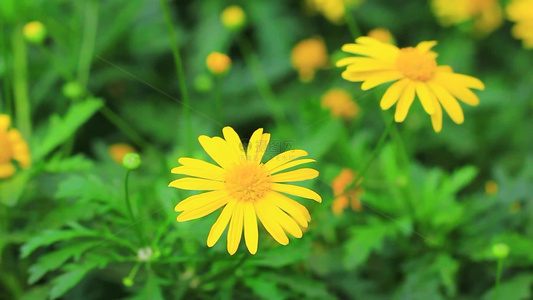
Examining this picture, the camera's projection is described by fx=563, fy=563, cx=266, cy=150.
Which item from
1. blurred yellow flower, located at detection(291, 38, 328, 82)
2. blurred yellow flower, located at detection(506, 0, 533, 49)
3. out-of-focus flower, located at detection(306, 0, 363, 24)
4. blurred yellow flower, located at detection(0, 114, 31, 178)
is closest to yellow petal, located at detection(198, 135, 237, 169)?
blurred yellow flower, located at detection(0, 114, 31, 178)

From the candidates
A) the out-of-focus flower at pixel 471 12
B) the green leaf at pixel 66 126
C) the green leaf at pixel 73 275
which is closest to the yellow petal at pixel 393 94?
the green leaf at pixel 73 275

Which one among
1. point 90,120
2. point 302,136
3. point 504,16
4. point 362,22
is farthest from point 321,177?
point 504,16

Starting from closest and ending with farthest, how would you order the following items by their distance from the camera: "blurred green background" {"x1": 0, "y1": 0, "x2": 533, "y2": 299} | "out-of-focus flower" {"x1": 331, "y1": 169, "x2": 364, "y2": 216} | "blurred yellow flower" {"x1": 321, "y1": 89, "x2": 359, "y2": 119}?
"blurred green background" {"x1": 0, "y1": 0, "x2": 533, "y2": 299} < "out-of-focus flower" {"x1": 331, "y1": 169, "x2": 364, "y2": 216} < "blurred yellow flower" {"x1": 321, "y1": 89, "x2": 359, "y2": 119}

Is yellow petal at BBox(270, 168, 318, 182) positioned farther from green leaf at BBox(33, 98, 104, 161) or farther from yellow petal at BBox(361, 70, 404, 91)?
green leaf at BBox(33, 98, 104, 161)

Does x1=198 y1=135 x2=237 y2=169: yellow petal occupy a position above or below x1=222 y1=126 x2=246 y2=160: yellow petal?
below

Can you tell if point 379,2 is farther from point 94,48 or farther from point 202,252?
point 202,252

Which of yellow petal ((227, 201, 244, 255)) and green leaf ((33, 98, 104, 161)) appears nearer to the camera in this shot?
yellow petal ((227, 201, 244, 255))

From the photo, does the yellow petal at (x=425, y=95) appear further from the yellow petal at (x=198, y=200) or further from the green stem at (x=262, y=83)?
the green stem at (x=262, y=83)
